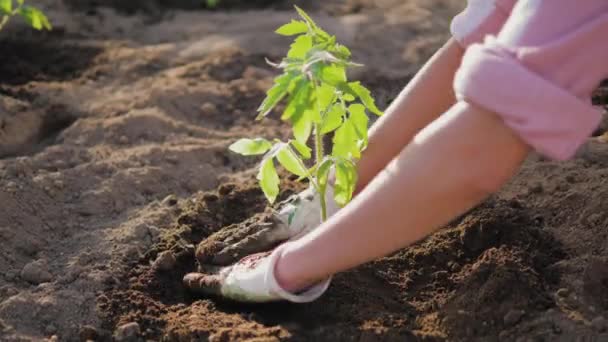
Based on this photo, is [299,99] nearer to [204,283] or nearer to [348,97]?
[348,97]

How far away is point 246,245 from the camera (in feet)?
8.19

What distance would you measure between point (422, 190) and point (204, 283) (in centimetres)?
71

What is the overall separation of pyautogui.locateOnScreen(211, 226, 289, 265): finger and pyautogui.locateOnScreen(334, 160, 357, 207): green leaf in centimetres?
26

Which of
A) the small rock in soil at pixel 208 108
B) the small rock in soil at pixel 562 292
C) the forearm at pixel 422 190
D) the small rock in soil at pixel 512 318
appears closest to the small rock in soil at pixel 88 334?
the forearm at pixel 422 190

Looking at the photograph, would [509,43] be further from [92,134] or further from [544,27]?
[92,134]

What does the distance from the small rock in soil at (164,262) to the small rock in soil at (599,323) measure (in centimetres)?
114

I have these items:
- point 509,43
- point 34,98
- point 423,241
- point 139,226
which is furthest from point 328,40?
point 34,98

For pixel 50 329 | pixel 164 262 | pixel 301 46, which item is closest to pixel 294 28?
pixel 301 46

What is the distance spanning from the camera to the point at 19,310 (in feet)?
7.89

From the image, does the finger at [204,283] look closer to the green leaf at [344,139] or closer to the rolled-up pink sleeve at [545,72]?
the green leaf at [344,139]

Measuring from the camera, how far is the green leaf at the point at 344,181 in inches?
88.7

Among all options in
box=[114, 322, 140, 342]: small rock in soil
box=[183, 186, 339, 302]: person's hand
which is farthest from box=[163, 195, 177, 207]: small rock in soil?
box=[114, 322, 140, 342]: small rock in soil

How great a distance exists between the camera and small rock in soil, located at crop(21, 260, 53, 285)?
2537mm

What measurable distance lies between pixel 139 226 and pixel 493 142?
1.25m
